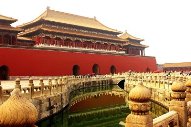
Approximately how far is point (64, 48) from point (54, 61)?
11.2 ft

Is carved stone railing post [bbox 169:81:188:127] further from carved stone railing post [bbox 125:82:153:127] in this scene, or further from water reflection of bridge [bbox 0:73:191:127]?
carved stone railing post [bbox 125:82:153:127]

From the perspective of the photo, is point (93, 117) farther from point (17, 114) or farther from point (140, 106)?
point (17, 114)

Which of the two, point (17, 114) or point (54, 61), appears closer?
point (17, 114)

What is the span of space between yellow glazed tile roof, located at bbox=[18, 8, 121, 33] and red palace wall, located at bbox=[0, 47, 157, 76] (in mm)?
5962

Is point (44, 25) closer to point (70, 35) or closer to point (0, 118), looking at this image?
point (70, 35)

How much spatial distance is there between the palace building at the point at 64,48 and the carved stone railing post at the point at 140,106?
21.0 metres

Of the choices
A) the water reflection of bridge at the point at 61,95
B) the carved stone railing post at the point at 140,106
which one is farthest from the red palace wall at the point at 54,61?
the carved stone railing post at the point at 140,106

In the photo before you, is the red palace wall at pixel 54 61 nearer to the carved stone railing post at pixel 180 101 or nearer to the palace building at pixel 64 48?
the palace building at pixel 64 48

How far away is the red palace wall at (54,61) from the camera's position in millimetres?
23812

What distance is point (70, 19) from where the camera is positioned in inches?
1473

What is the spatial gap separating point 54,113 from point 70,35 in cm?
2020

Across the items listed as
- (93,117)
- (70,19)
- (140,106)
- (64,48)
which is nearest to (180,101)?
(140,106)

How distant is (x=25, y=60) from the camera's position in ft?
81.8

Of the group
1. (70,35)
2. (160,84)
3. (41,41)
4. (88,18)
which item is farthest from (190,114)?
(88,18)
